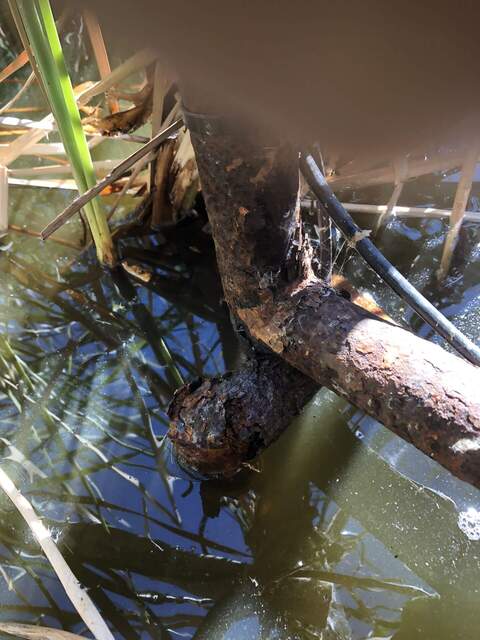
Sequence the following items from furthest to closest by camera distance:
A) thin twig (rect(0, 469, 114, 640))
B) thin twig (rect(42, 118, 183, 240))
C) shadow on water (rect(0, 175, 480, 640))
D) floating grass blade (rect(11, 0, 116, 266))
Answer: thin twig (rect(42, 118, 183, 240)) → floating grass blade (rect(11, 0, 116, 266)) → shadow on water (rect(0, 175, 480, 640)) → thin twig (rect(0, 469, 114, 640))

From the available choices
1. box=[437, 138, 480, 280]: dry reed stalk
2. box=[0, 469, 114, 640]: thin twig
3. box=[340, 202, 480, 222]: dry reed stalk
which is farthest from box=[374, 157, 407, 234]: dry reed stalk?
box=[0, 469, 114, 640]: thin twig

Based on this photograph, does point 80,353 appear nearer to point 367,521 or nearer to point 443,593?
point 367,521

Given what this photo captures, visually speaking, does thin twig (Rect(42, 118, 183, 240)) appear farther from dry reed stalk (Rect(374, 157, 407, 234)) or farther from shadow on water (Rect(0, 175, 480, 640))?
dry reed stalk (Rect(374, 157, 407, 234))

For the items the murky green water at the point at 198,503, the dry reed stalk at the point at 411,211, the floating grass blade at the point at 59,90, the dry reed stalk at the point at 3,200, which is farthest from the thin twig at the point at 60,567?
the dry reed stalk at the point at 411,211

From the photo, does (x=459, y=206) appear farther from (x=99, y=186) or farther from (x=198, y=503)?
(x=198, y=503)

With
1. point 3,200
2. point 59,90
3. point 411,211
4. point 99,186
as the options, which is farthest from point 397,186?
point 3,200

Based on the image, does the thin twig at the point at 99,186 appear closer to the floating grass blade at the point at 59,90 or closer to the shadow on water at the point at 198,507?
the floating grass blade at the point at 59,90

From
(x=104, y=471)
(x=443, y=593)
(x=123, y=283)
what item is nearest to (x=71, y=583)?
(x=104, y=471)
